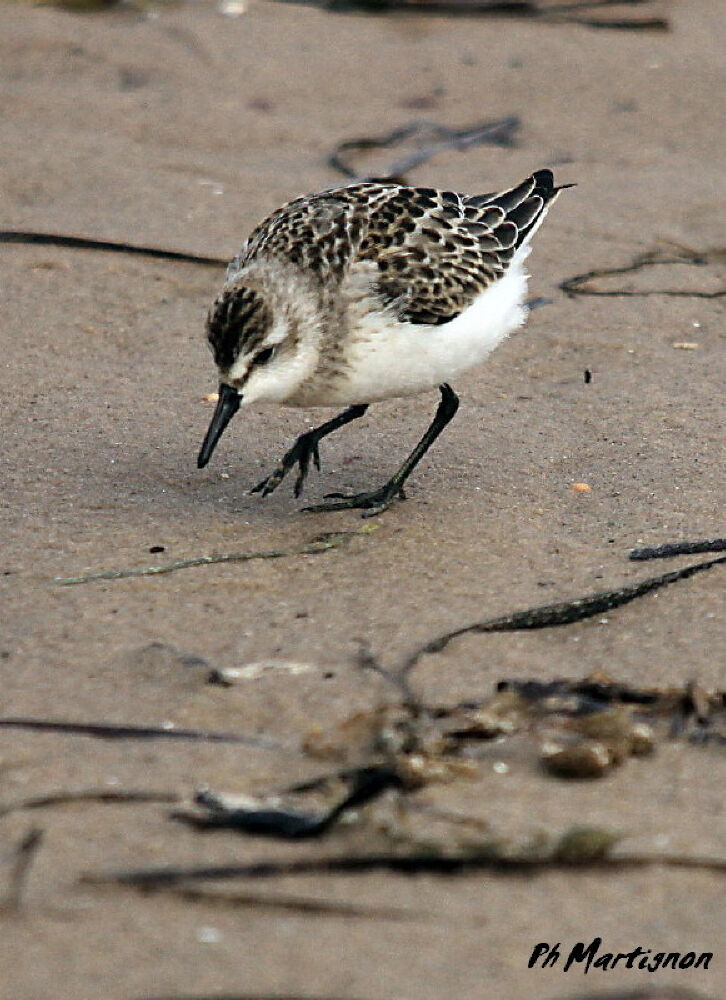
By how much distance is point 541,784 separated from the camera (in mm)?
3492

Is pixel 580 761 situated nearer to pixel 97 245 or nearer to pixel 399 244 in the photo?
pixel 399 244

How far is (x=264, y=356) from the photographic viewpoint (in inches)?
192

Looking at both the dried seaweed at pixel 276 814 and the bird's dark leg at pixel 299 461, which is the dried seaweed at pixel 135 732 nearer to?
the dried seaweed at pixel 276 814

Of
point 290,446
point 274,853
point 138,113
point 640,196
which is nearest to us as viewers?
point 274,853

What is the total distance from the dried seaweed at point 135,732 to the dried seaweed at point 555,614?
647 millimetres

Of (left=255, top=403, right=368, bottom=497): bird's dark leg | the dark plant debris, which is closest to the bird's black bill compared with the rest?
(left=255, top=403, right=368, bottom=497): bird's dark leg

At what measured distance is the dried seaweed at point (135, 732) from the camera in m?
3.67

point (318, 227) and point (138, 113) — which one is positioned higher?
point (318, 227)

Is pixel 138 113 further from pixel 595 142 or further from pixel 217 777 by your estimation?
pixel 217 777

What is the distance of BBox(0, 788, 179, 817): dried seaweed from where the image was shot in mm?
3354

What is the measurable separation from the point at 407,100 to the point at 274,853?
7606 mm

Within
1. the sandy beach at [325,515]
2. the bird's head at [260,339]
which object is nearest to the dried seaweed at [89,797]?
the sandy beach at [325,515]

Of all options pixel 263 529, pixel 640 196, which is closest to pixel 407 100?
pixel 640 196

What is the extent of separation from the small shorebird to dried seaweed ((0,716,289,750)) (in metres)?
1.38
